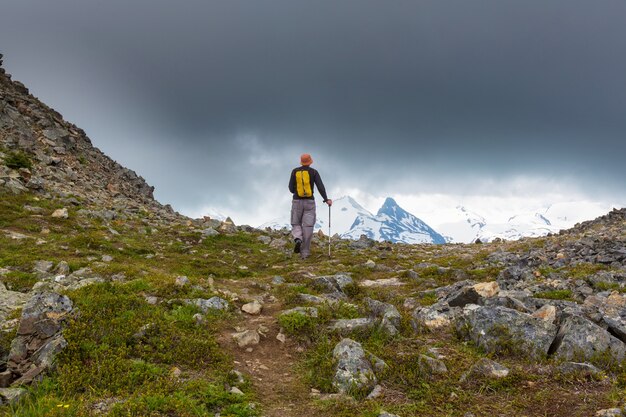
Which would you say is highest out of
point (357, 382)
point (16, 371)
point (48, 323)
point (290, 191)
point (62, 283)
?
point (290, 191)

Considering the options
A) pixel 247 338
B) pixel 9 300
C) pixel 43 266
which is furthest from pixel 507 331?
pixel 43 266

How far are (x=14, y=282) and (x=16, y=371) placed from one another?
4907 mm

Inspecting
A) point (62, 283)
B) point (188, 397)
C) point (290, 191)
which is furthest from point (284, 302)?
point (290, 191)

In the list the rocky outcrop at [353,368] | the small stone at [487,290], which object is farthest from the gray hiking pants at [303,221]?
the rocky outcrop at [353,368]

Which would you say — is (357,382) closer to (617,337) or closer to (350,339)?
(350,339)

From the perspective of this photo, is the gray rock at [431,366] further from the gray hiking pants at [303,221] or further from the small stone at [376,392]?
the gray hiking pants at [303,221]

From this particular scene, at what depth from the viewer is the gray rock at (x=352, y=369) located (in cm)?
594

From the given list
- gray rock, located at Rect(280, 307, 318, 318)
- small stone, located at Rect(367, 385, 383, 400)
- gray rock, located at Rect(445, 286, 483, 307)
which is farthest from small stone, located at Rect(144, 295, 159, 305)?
gray rock, located at Rect(445, 286, 483, 307)

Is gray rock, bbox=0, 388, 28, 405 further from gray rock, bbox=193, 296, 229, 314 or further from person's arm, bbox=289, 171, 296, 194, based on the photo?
person's arm, bbox=289, 171, 296, 194

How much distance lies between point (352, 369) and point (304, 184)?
548 inches

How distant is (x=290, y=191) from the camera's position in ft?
66.4

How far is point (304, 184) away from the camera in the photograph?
64.1 feet

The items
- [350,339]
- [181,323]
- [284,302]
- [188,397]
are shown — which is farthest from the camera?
[284,302]

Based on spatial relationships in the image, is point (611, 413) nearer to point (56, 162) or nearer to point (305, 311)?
point (305, 311)
